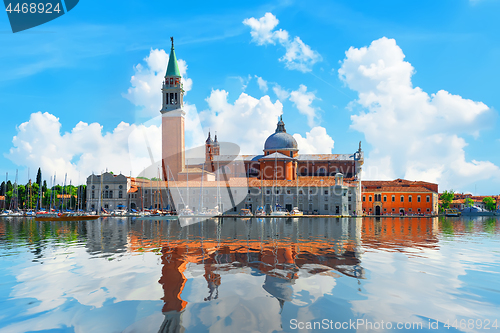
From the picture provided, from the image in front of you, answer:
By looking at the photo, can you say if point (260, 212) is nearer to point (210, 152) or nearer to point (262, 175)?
point (262, 175)

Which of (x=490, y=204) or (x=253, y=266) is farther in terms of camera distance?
(x=490, y=204)

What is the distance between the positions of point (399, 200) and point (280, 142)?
2853 cm

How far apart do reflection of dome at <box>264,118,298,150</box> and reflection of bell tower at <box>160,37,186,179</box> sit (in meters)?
18.6

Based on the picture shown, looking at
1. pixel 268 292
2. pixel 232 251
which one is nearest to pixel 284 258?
pixel 232 251

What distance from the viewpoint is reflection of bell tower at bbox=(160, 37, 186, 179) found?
75000 millimetres

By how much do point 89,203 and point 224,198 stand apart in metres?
33.6

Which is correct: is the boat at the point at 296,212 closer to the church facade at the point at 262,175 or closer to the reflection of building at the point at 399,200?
the church facade at the point at 262,175

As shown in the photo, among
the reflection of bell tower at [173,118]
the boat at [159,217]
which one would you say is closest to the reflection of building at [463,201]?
the reflection of bell tower at [173,118]

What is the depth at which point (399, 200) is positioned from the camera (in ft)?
250

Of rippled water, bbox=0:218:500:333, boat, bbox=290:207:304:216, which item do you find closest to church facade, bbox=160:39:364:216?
boat, bbox=290:207:304:216

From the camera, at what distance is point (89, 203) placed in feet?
262

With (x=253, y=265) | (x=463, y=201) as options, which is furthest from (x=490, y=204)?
(x=253, y=265)

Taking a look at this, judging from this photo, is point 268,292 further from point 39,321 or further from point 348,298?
point 39,321

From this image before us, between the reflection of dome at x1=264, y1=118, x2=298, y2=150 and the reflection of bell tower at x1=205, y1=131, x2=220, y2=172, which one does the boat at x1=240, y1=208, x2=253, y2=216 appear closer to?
the reflection of dome at x1=264, y1=118, x2=298, y2=150
